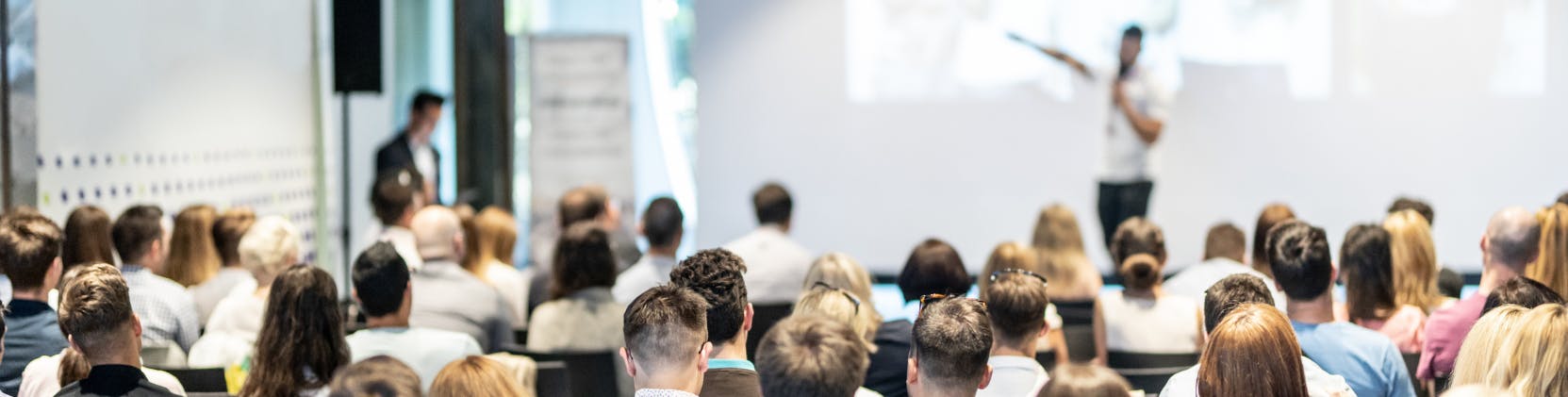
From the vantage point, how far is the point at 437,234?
461 cm

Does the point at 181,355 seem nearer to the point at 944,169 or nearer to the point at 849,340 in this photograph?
the point at 849,340

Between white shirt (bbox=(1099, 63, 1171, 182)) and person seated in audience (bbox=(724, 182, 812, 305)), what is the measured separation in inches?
112

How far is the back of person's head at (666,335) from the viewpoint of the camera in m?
2.73

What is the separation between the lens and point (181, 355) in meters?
4.13

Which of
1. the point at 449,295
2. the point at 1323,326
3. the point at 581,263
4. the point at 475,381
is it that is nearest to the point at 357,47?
the point at 449,295

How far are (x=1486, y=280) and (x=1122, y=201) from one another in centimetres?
392

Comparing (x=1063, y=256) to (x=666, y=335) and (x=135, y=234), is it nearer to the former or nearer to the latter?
(x=666, y=335)

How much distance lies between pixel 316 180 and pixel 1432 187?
21.0 feet

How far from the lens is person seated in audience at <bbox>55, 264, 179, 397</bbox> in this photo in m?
2.81

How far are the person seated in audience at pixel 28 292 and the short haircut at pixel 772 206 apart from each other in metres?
2.54

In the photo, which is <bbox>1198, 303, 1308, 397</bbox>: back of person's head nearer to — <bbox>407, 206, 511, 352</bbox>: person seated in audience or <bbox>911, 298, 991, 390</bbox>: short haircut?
<bbox>911, 298, 991, 390</bbox>: short haircut

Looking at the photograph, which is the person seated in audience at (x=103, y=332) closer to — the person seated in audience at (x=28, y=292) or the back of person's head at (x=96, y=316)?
the back of person's head at (x=96, y=316)

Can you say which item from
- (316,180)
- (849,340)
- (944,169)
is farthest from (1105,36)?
(849,340)

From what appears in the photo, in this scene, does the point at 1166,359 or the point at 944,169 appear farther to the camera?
the point at 944,169
